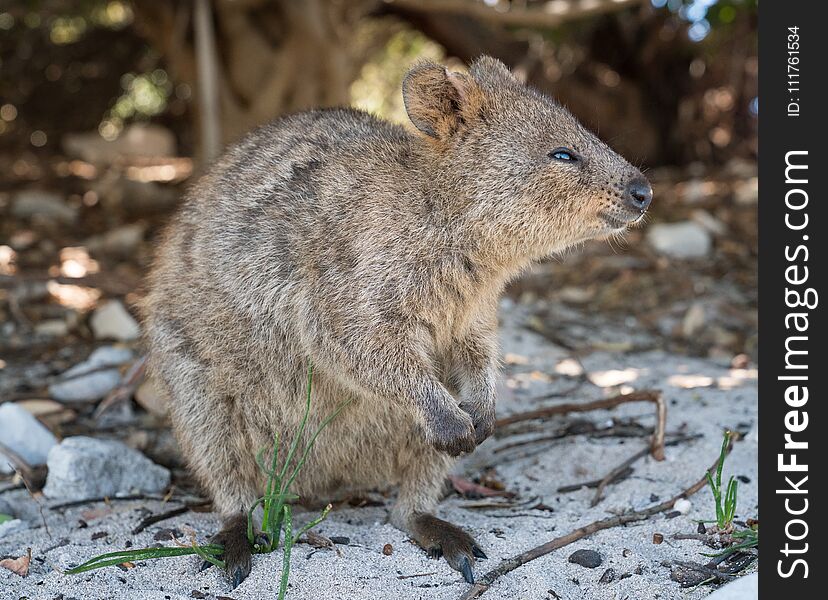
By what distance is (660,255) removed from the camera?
6941 millimetres

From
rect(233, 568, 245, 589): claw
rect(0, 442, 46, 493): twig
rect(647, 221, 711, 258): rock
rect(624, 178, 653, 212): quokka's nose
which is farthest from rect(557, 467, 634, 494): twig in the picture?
rect(647, 221, 711, 258): rock

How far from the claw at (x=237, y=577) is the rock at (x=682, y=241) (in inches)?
180

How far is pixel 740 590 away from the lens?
8.84 ft

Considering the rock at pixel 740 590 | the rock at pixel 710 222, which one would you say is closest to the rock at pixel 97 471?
the rock at pixel 740 590

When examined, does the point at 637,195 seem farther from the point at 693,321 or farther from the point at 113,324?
the point at 113,324

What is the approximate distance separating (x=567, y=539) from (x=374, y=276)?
1.05 metres

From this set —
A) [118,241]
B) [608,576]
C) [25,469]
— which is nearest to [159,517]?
[25,469]

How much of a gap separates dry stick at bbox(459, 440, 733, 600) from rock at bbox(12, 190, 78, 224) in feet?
18.0

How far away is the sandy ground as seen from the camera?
3039 millimetres

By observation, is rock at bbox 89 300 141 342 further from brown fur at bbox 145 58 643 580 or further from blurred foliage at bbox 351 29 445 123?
blurred foliage at bbox 351 29 445 123

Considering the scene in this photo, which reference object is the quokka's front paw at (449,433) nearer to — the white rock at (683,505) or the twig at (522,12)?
the white rock at (683,505)

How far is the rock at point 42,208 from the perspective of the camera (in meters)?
7.65
